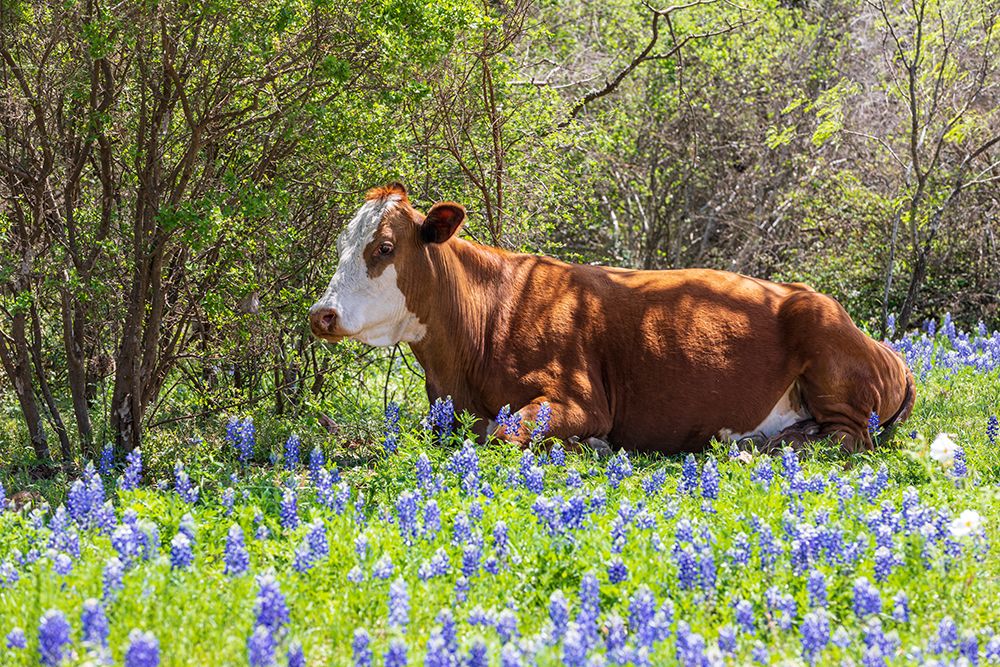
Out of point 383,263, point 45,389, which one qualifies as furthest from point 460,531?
point 45,389

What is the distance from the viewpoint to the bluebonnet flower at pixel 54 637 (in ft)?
11.4

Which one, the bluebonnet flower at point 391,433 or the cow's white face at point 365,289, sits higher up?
the cow's white face at point 365,289

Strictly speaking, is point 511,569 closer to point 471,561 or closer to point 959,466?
point 471,561

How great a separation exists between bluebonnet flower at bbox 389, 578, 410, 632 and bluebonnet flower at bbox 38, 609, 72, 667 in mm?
922

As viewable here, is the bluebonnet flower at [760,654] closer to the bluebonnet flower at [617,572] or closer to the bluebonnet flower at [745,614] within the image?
the bluebonnet flower at [745,614]

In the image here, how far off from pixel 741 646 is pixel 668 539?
88 centimetres

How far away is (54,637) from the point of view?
11.4 feet

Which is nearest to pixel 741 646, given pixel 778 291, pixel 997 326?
pixel 778 291

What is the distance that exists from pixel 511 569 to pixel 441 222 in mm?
3017

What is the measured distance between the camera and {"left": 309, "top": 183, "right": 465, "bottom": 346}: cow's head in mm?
6832

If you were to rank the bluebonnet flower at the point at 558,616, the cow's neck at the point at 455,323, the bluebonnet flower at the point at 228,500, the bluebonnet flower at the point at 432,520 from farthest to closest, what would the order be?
the cow's neck at the point at 455,323 → the bluebonnet flower at the point at 228,500 → the bluebonnet flower at the point at 432,520 → the bluebonnet flower at the point at 558,616

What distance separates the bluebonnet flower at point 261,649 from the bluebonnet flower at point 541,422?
3.08 meters

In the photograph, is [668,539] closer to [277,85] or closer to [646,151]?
[277,85]

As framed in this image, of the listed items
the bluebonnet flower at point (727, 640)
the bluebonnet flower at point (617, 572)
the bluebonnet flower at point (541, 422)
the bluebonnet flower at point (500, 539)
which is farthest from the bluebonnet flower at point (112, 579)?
the bluebonnet flower at point (541, 422)
